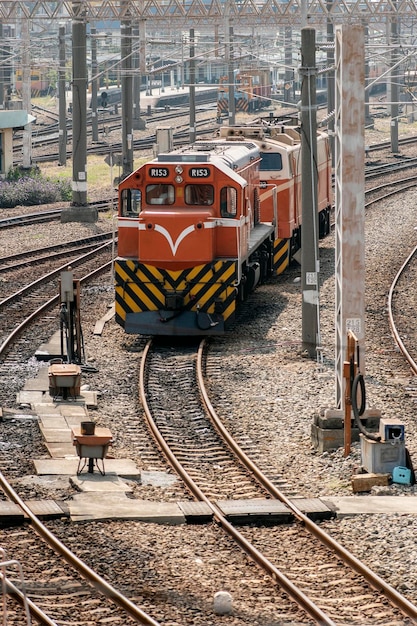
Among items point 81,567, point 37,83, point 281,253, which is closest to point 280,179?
point 281,253

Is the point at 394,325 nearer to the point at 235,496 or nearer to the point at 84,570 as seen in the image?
the point at 235,496

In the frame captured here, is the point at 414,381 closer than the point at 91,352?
Yes

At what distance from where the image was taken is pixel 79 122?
117ft

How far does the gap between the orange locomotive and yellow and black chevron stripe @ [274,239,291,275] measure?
620 centimetres

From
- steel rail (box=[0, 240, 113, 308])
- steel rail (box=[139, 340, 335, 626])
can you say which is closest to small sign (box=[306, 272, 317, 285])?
steel rail (box=[139, 340, 335, 626])

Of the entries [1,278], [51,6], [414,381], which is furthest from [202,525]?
[51,6]

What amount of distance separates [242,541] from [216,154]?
12.2 metres

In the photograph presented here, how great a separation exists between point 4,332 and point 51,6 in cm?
11582

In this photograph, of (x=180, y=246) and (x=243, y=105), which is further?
(x=243, y=105)

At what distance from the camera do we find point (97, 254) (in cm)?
3125

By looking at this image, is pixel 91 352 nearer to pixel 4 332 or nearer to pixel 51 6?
pixel 4 332

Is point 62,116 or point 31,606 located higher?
point 62,116

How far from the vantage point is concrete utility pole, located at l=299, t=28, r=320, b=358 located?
18.3 meters

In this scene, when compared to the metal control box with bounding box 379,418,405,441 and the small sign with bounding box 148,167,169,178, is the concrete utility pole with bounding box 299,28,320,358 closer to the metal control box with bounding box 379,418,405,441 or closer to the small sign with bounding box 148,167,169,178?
the small sign with bounding box 148,167,169,178
